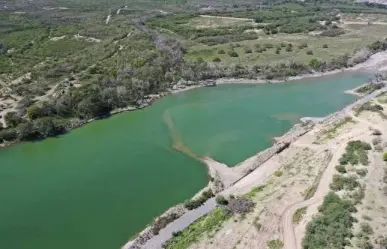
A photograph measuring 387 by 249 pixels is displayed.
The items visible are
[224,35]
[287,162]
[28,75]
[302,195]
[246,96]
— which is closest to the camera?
[302,195]

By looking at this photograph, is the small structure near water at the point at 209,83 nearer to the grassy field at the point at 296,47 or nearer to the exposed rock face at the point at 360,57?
the grassy field at the point at 296,47

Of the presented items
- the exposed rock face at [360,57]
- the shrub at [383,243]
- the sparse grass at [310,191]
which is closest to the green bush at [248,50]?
the exposed rock face at [360,57]

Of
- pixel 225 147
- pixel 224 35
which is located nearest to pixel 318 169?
pixel 225 147

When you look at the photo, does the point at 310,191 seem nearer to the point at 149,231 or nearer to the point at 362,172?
the point at 362,172

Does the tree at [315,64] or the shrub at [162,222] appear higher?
the tree at [315,64]

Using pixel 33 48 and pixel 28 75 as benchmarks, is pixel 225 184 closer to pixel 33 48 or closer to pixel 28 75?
pixel 28 75

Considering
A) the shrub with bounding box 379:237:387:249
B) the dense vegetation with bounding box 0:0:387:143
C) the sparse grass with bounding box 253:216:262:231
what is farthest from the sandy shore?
the shrub with bounding box 379:237:387:249
